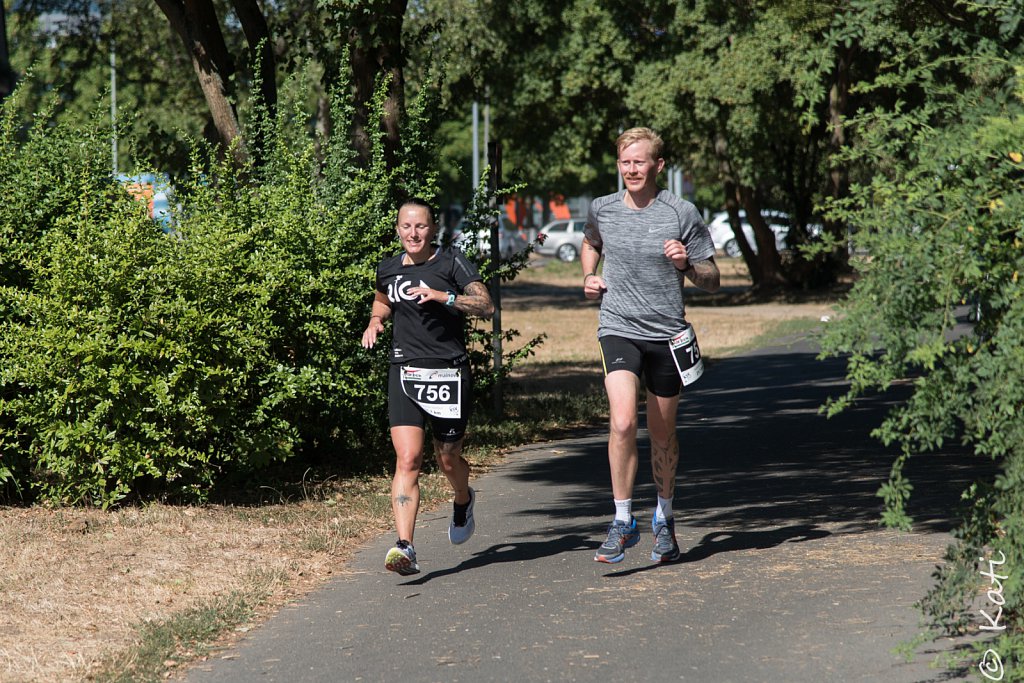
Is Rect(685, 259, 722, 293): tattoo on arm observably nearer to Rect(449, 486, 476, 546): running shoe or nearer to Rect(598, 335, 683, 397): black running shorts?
Rect(598, 335, 683, 397): black running shorts

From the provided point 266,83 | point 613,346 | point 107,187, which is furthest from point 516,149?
point 613,346

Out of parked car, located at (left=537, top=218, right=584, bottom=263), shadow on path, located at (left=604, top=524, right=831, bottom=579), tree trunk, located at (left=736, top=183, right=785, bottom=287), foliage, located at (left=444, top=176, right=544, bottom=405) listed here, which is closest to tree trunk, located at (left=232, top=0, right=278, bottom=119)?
foliage, located at (left=444, top=176, right=544, bottom=405)

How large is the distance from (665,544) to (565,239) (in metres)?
58.1

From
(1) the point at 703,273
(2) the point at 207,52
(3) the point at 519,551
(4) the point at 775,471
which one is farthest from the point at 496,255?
(1) the point at 703,273

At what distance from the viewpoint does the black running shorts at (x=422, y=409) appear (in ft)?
20.8

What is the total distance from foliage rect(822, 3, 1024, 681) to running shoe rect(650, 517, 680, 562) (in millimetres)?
2180

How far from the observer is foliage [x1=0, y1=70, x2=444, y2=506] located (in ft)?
24.8

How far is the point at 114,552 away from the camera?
6.93 metres

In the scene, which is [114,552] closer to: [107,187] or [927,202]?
[107,187]

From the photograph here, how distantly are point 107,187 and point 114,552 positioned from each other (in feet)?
8.36

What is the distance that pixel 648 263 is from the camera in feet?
20.5

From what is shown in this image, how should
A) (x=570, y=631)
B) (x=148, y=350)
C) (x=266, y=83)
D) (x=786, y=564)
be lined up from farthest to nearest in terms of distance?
(x=266, y=83) < (x=148, y=350) < (x=786, y=564) < (x=570, y=631)

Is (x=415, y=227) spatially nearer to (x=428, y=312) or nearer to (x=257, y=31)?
(x=428, y=312)

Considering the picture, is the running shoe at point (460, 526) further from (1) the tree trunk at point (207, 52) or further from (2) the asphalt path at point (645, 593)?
(1) the tree trunk at point (207, 52)
